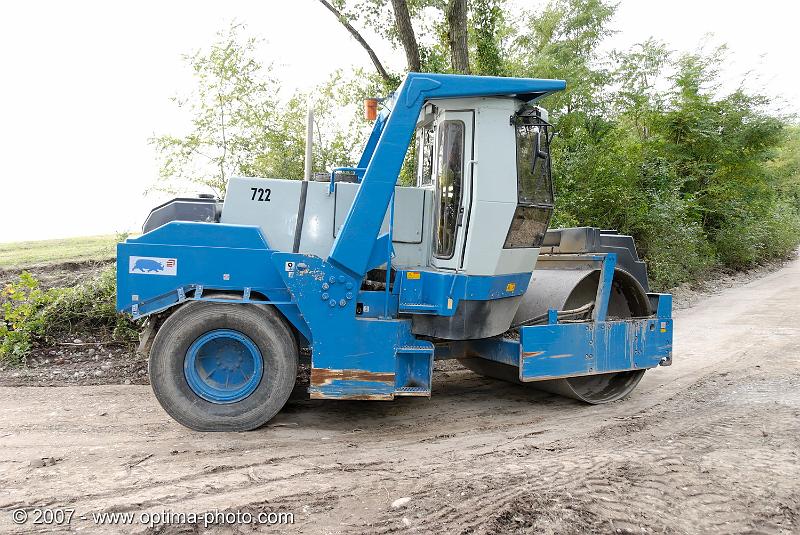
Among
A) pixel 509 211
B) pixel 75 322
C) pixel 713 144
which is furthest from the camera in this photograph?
pixel 713 144

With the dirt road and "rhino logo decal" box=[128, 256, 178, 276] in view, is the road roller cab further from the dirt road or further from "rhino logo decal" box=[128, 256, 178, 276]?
the dirt road

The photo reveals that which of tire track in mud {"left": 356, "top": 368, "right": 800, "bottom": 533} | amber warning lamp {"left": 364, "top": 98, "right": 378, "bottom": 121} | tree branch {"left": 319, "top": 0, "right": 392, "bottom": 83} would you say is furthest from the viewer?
tree branch {"left": 319, "top": 0, "right": 392, "bottom": 83}

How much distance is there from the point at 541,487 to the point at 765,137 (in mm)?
19488

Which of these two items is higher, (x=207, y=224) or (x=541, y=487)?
(x=207, y=224)

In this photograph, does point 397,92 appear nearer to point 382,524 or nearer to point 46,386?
point 382,524

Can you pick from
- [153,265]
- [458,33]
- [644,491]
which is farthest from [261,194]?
[458,33]

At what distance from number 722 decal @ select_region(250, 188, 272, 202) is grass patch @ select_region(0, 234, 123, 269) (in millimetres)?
4693

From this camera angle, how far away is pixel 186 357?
4719mm

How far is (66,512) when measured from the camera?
332 centimetres

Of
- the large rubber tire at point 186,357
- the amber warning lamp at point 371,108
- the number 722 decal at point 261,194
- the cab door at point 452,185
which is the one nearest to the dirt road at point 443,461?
the large rubber tire at point 186,357

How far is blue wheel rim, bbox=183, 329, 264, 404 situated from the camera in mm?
4742

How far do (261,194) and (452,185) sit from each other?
167cm

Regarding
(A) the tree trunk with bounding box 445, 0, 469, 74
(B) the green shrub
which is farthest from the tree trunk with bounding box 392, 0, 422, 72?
(B) the green shrub

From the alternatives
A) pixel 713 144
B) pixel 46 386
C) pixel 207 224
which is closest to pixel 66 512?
pixel 207 224
